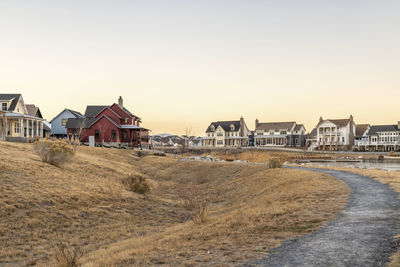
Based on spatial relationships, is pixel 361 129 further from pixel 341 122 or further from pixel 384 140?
pixel 341 122

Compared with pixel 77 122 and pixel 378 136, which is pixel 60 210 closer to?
pixel 77 122

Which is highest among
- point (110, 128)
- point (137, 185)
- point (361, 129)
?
point (361, 129)

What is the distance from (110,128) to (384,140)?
8053 centimetres

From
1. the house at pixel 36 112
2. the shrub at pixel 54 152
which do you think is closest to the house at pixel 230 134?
the house at pixel 36 112

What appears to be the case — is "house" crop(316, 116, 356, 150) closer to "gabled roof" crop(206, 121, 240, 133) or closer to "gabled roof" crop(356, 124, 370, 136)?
"gabled roof" crop(356, 124, 370, 136)

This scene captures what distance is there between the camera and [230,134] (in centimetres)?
10838

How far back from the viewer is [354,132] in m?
100

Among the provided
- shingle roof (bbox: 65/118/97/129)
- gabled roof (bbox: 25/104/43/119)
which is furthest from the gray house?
gabled roof (bbox: 25/104/43/119)

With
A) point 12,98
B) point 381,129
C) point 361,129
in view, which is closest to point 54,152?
point 12,98

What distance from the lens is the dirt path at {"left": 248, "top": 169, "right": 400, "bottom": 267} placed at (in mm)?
7574

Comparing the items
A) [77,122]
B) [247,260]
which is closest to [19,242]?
[247,260]

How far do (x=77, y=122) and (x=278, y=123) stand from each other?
2786 inches

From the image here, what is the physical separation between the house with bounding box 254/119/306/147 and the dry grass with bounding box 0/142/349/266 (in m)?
81.3

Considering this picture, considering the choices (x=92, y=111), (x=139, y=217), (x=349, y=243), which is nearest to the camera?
(x=349, y=243)
